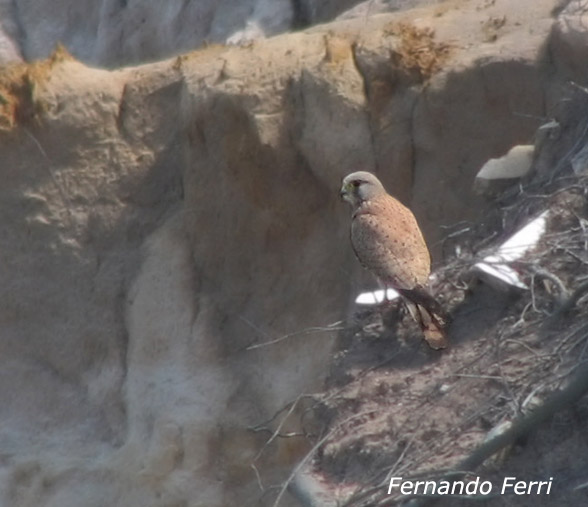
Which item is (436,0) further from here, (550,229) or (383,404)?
(383,404)

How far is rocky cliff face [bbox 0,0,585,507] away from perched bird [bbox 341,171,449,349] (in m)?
0.63

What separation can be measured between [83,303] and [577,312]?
5.15 meters

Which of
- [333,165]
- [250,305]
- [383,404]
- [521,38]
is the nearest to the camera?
[383,404]

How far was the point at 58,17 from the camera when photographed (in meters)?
19.7

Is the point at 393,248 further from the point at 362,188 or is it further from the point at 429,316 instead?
the point at 429,316

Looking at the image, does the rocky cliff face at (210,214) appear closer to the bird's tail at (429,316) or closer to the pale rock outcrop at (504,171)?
the pale rock outcrop at (504,171)

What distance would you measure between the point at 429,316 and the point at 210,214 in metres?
3.40

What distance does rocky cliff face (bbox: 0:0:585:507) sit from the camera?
9477mm

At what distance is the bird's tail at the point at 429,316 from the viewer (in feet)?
24.3

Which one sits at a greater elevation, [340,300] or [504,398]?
[504,398]

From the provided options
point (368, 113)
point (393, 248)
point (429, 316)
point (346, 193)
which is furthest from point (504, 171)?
point (368, 113)

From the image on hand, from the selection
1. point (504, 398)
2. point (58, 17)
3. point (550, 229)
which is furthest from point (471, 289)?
point (58, 17)

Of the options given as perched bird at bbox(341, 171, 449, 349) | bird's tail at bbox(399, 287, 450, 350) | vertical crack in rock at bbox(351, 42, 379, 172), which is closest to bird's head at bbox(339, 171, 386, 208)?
perched bird at bbox(341, 171, 449, 349)

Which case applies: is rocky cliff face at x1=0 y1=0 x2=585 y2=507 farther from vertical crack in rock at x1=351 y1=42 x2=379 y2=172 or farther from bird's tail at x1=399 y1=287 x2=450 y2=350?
bird's tail at x1=399 y1=287 x2=450 y2=350
